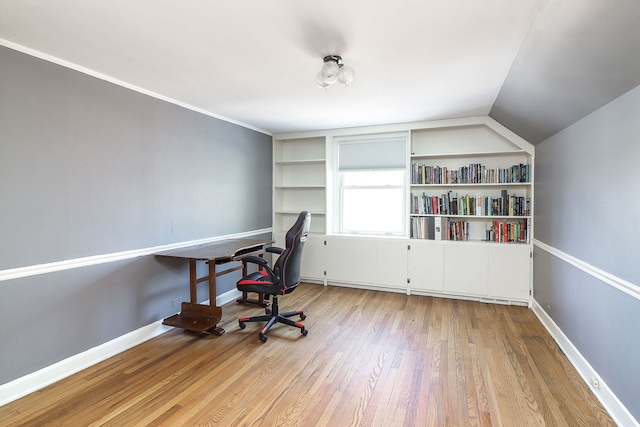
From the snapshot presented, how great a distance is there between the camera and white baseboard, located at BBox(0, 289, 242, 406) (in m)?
2.07

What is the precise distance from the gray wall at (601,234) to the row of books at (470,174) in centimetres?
71

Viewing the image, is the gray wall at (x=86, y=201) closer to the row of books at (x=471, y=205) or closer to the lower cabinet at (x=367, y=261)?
the lower cabinet at (x=367, y=261)

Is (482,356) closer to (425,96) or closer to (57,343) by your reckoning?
(425,96)

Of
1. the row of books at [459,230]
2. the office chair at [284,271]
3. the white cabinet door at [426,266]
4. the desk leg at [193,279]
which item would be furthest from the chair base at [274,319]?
the row of books at [459,230]

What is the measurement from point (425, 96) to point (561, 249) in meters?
1.86

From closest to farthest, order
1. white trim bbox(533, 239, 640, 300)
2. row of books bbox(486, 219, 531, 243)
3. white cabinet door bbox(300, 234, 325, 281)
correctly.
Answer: white trim bbox(533, 239, 640, 300), row of books bbox(486, 219, 531, 243), white cabinet door bbox(300, 234, 325, 281)

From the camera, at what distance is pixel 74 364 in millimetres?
2395

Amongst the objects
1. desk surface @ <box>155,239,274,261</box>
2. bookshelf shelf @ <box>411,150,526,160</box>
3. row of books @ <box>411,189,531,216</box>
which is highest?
bookshelf shelf @ <box>411,150,526,160</box>

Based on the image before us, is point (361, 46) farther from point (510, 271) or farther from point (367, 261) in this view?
point (510, 271)

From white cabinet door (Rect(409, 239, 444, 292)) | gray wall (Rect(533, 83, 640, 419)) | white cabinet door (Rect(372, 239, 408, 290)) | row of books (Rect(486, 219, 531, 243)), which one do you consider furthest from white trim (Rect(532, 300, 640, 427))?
white cabinet door (Rect(372, 239, 408, 290))

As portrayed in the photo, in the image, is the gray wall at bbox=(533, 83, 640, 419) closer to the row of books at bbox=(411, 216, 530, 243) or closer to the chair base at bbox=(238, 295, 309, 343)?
the row of books at bbox=(411, 216, 530, 243)

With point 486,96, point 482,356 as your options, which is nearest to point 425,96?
point 486,96

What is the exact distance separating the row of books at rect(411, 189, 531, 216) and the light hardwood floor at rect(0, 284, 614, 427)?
4.27 feet

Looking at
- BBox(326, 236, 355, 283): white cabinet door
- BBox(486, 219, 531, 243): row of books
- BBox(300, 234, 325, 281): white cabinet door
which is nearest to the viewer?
BBox(486, 219, 531, 243): row of books
